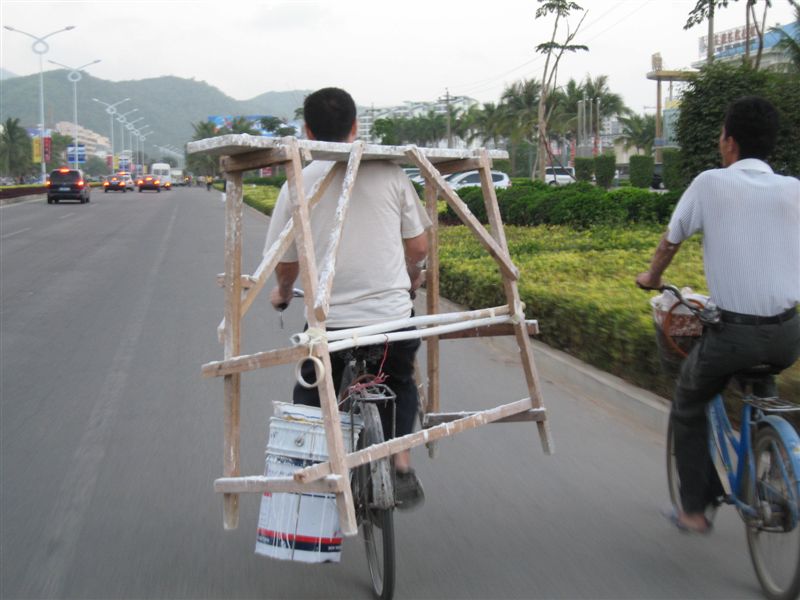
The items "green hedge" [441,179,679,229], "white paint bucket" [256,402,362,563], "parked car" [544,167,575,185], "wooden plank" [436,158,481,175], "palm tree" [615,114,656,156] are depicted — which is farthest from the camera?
"palm tree" [615,114,656,156]

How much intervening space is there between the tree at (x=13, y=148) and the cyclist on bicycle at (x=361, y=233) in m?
109

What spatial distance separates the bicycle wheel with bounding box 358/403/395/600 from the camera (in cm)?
357

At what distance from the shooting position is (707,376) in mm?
3902

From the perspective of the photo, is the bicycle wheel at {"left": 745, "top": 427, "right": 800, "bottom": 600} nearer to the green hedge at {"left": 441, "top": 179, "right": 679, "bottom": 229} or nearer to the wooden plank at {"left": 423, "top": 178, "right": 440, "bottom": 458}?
the wooden plank at {"left": 423, "top": 178, "right": 440, "bottom": 458}

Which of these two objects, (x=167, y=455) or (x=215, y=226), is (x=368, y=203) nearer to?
(x=167, y=455)

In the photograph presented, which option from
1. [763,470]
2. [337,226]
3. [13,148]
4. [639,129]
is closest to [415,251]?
[337,226]

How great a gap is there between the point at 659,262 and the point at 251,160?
1.73 m

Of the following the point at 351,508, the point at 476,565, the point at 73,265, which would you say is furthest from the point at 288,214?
the point at 73,265

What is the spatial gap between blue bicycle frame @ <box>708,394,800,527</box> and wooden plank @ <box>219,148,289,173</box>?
2.03 metres

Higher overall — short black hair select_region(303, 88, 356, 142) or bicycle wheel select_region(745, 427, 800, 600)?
short black hair select_region(303, 88, 356, 142)

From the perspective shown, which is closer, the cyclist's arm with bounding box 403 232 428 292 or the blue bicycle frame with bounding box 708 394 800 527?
the blue bicycle frame with bounding box 708 394 800 527

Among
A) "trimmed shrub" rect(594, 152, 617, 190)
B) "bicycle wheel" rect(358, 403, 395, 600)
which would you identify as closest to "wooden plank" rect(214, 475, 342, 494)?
"bicycle wheel" rect(358, 403, 395, 600)

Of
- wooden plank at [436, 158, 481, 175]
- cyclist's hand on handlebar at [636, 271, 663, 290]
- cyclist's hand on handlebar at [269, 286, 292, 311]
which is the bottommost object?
cyclist's hand on handlebar at [269, 286, 292, 311]

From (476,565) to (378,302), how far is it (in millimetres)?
1194
